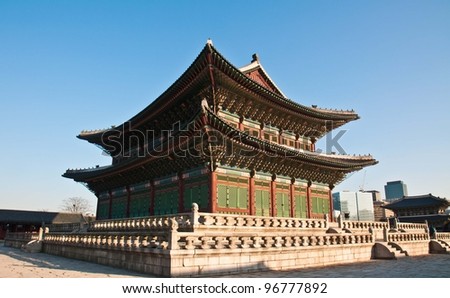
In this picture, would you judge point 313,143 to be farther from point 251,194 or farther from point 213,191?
point 213,191

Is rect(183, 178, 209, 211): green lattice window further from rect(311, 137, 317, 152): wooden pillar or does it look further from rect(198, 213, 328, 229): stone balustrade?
rect(311, 137, 317, 152): wooden pillar

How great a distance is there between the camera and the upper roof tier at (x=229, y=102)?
2142cm

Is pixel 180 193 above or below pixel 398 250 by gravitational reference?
above

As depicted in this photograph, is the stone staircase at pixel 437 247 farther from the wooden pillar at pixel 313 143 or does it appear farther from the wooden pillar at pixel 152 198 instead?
the wooden pillar at pixel 152 198

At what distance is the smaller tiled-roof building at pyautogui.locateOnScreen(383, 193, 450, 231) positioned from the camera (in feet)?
155

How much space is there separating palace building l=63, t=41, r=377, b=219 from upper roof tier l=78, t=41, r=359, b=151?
0.08m

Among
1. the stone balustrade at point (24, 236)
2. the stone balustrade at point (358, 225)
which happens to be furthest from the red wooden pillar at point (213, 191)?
the stone balustrade at point (24, 236)

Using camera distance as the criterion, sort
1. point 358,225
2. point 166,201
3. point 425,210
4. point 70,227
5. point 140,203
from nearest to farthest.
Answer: point 358,225 → point 166,201 → point 140,203 → point 70,227 → point 425,210

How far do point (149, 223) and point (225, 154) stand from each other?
6.36 m

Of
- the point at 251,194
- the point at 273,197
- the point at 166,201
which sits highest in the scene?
the point at 251,194

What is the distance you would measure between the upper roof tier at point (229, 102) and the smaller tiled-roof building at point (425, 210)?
2637 cm

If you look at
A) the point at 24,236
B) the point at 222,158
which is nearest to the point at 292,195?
the point at 222,158

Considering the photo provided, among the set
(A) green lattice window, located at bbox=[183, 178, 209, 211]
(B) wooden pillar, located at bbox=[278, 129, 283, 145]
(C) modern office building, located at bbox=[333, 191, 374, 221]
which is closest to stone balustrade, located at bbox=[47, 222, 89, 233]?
(A) green lattice window, located at bbox=[183, 178, 209, 211]

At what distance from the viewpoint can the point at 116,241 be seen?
16016 millimetres
